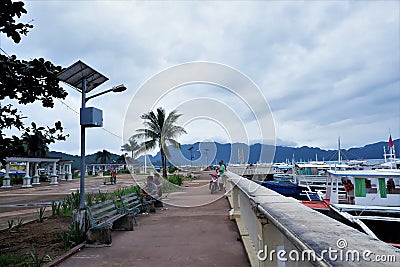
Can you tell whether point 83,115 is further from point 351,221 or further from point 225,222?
point 351,221

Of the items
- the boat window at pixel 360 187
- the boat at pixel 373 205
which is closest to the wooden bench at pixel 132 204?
the boat at pixel 373 205

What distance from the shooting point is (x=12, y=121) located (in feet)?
17.7

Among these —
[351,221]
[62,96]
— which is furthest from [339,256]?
[351,221]

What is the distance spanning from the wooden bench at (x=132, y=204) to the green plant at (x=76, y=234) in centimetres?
178

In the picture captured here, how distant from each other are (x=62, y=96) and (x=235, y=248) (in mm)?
4511

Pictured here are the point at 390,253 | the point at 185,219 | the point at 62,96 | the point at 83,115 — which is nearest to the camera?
the point at 390,253

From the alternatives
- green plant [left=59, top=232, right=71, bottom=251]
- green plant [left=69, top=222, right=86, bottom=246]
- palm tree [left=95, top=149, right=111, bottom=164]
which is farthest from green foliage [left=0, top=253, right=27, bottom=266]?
palm tree [left=95, top=149, right=111, bottom=164]

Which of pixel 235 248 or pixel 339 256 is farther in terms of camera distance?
pixel 235 248

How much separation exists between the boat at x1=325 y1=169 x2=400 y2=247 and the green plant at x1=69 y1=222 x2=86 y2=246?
26.5ft

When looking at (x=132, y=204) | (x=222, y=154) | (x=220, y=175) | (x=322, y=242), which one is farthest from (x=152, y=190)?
(x=222, y=154)

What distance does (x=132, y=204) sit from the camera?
9.45m

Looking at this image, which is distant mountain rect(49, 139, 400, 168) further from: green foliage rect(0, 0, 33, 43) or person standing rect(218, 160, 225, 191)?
green foliage rect(0, 0, 33, 43)

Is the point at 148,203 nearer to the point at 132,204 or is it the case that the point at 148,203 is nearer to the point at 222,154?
the point at 132,204

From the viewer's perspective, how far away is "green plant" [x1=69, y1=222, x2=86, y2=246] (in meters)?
6.18
